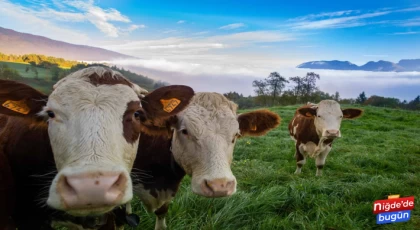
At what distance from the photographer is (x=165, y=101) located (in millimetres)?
2566

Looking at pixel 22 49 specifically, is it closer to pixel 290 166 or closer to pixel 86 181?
pixel 86 181

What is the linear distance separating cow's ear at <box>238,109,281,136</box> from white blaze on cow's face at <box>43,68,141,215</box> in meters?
1.55

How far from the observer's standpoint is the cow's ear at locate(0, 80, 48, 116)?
2088mm

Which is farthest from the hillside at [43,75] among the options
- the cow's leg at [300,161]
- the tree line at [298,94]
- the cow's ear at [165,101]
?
the tree line at [298,94]

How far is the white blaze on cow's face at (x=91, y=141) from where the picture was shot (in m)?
1.54

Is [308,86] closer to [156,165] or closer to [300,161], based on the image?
[300,161]

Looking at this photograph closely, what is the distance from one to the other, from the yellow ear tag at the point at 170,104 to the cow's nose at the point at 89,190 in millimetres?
1055

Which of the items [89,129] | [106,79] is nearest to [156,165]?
[106,79]

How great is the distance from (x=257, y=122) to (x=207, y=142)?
1.10 meters

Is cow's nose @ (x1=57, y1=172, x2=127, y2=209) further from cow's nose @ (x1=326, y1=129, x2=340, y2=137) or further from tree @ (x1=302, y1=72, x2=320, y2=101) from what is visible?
tree @ (x1=302, y1=72, x2=320, y2=101)

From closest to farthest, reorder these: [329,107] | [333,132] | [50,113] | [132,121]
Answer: [50,113] < [132,121] < [333,132] < [329,107]

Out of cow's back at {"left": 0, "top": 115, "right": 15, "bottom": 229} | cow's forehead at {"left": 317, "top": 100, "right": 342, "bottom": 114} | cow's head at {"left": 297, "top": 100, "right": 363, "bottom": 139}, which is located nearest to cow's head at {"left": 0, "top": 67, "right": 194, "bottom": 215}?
cow's back at {"left": 0, "top": 115, "right": 15, "bottom": 229}

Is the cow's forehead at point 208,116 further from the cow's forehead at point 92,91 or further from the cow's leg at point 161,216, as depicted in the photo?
the cow's leg at point 161,216

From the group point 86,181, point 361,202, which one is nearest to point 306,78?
point 361,202
